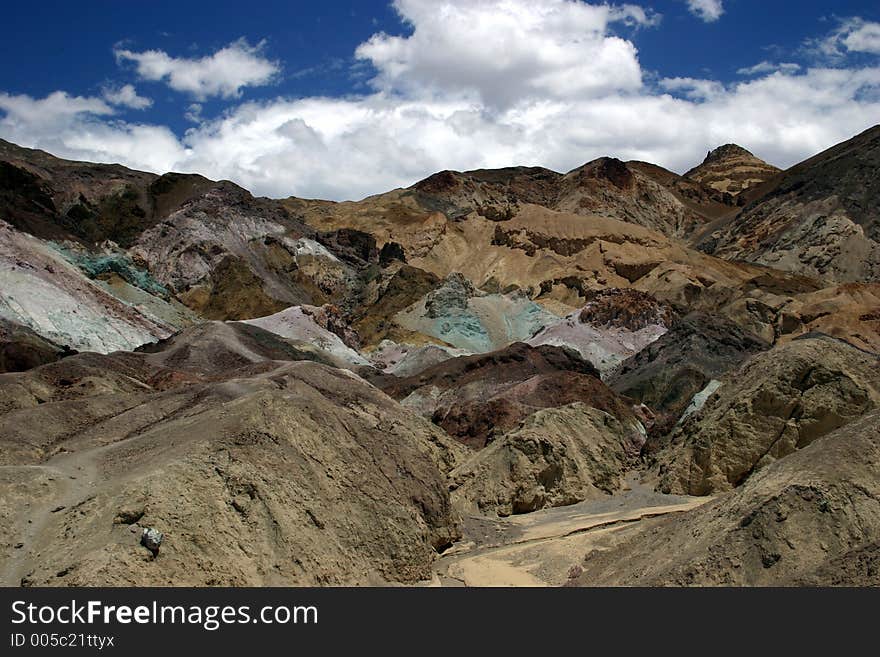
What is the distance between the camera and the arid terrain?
16344mm

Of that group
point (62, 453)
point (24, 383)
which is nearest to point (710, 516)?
point (62, 453)

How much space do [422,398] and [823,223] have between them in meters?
69.8

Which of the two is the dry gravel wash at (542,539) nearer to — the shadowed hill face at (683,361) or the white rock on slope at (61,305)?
the shadowed hill face at (683,361)

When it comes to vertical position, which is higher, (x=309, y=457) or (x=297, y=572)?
(x=309, y=457)

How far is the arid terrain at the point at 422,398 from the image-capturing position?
16344 millimetres

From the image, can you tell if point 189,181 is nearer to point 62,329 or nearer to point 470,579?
point 62,329

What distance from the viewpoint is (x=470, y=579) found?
19.9m

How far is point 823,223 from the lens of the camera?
336ft

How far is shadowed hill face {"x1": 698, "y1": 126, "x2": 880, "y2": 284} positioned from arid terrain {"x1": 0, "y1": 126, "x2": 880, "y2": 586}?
46cm

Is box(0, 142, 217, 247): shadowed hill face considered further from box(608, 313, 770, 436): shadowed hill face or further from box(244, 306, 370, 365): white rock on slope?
box(608, 313, 770, 436): shadowed hill face

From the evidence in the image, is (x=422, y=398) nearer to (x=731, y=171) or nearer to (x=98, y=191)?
(x=98, y=191)

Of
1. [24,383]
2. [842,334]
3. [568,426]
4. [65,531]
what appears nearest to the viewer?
[65,531]

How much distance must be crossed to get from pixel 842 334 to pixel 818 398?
4107 cm

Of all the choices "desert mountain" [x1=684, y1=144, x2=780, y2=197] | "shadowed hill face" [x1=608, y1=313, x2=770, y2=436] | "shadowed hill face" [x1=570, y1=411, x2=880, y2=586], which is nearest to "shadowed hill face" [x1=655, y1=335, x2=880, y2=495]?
"shadowed hill face" [x1=570, y1=411, x2=880, y2=586]
